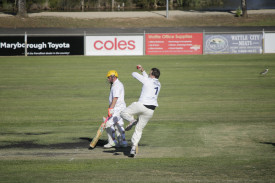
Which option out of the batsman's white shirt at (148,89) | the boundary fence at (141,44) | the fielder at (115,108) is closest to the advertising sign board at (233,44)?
the boundary fence at (141,44)

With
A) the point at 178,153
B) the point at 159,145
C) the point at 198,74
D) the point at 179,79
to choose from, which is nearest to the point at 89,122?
the point at 159,145

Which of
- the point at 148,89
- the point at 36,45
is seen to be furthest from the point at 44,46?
the point at 148,89

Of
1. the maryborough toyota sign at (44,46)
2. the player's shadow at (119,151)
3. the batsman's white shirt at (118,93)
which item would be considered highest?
the maryborough toyota sign at (44,46)

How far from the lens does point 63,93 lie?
23.9m

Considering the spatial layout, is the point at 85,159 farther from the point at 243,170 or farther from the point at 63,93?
the point at 63,93

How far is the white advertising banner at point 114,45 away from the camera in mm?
39091

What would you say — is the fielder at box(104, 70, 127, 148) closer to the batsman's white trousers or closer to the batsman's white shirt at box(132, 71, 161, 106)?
the batsman's white trousers

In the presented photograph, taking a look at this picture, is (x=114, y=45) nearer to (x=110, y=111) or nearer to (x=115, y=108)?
(x=115, y=108)

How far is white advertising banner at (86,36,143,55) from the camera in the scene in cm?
3909

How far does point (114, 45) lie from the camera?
3928 centimetres

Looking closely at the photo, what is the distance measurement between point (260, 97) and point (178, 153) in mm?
11178

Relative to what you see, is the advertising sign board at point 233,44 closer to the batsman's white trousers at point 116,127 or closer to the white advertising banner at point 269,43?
the white advertising banner at point 269,43

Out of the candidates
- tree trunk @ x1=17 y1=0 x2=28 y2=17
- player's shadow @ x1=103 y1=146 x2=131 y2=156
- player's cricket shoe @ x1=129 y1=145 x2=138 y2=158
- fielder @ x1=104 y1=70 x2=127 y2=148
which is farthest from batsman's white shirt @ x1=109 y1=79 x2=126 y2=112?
tree trunk @ x1=17 y1=0 x2=28 y2=17

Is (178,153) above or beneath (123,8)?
beneath
